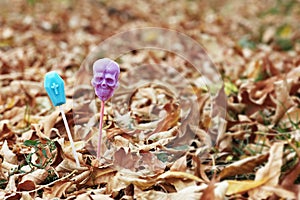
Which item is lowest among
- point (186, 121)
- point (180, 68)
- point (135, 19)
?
point (186, 121)

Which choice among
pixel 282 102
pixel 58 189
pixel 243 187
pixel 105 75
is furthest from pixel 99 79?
pixel 282 102

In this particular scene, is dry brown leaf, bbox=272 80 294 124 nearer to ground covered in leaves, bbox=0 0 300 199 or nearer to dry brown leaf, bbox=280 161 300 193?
ground covered in leaves, bbox=0 0 300 199

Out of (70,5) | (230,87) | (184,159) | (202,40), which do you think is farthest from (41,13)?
(184,159)

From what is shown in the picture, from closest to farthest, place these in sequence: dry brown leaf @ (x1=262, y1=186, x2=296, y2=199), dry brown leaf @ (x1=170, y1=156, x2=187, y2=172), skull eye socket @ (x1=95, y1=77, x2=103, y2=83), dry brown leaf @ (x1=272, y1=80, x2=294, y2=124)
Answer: dry brown leaf @ (x1=262, y1=186, x2=296, y2=199)
skull eye socket @ (x1=95, y1=77, x2=103, y2=83)
dry brown leaf @ (x1=170, y1=156, x2=187, y2=172)
dry brown leaf @ (x1=272, y1=80, x2=294, y2=124)

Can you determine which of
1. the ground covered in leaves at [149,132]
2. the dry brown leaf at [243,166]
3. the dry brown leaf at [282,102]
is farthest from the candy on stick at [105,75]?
the dry brown leaf at [282,102]

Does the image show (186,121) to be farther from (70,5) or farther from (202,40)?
(70,5)

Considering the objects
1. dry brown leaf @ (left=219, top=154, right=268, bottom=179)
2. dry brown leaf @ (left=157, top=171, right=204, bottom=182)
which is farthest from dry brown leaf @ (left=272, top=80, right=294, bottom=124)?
dry brown leaf @ (left=157, top=171, right=204, bottom=182)
